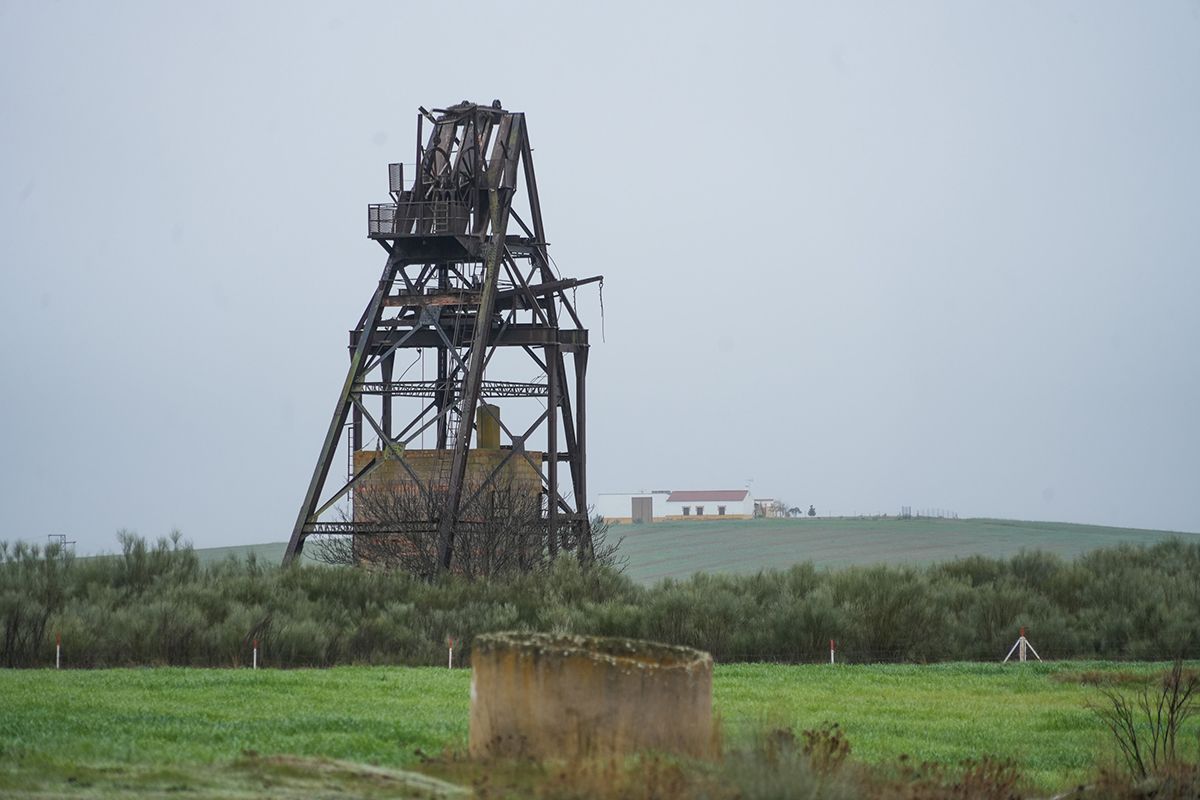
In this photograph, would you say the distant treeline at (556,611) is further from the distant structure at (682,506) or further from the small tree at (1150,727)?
the distant structure at (682,506)

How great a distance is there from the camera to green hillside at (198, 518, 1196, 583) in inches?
2980

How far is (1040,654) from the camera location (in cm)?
3170

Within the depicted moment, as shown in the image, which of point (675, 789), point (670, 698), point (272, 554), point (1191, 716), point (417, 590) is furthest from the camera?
point (272, 554)

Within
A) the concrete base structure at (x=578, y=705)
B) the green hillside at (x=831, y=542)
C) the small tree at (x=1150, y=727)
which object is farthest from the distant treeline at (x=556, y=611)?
the green hillside at (x=831, y=542)

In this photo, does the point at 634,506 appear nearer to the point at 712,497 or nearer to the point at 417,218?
the point at 712,497

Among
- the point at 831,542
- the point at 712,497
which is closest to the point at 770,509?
the point at 712,497

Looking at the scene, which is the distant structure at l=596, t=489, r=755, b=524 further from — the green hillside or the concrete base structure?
the concrete base structure

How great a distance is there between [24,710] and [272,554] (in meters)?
72.1

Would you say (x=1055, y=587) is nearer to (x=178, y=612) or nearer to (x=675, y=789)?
(x=178, y=612)

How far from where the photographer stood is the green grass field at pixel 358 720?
11.5 meters

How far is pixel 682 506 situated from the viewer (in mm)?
156125

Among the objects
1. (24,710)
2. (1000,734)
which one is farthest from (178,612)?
(1000,734)

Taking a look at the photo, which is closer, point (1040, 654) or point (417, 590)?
point (1040, 654)

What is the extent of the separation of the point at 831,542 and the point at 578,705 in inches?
2995
